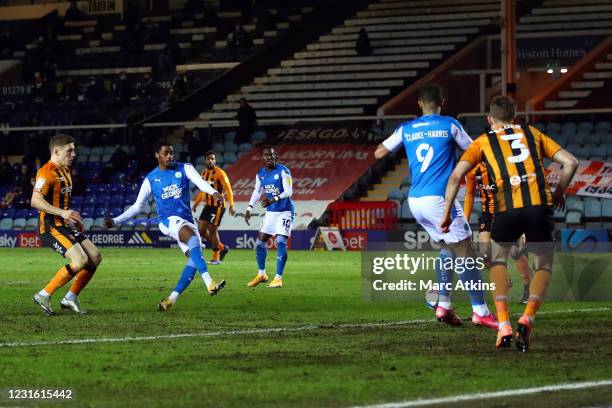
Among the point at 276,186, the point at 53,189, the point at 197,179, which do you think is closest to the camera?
the point at 53,189

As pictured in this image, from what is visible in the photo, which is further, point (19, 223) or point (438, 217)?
point (19, 223)

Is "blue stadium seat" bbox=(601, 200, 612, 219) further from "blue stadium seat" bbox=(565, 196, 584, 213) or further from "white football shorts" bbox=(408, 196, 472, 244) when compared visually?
"white football shorts" bbox=(408, 196, 472, 244)

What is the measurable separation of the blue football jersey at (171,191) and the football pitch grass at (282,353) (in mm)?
1168

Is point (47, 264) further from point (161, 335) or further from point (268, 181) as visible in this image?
point (161, 335)

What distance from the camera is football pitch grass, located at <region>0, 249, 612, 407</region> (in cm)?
782

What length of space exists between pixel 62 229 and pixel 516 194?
6.17 metres

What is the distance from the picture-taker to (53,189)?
46.6 ft

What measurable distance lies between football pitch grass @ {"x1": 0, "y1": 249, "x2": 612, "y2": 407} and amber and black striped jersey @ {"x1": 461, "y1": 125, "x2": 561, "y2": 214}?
121 cm

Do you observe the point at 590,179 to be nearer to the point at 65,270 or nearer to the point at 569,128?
the point at 569,128

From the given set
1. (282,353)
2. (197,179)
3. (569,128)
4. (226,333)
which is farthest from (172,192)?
(569,128)

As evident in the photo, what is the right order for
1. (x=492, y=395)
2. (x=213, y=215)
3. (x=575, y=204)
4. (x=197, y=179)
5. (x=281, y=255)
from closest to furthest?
(x=492, y=395) < (x=197, y=179) < (x=281, y=255) < (x=213, y=215) < (x=575, y=204)

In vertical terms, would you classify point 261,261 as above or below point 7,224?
above

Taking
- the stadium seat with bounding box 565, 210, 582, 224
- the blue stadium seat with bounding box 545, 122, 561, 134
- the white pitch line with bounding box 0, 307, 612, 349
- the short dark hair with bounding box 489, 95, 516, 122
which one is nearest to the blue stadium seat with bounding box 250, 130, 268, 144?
the blue stadium seat with bounding box 545, 122, 561, 134

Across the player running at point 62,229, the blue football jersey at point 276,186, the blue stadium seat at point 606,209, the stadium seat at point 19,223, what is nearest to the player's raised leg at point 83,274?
the player running at point 62,229
